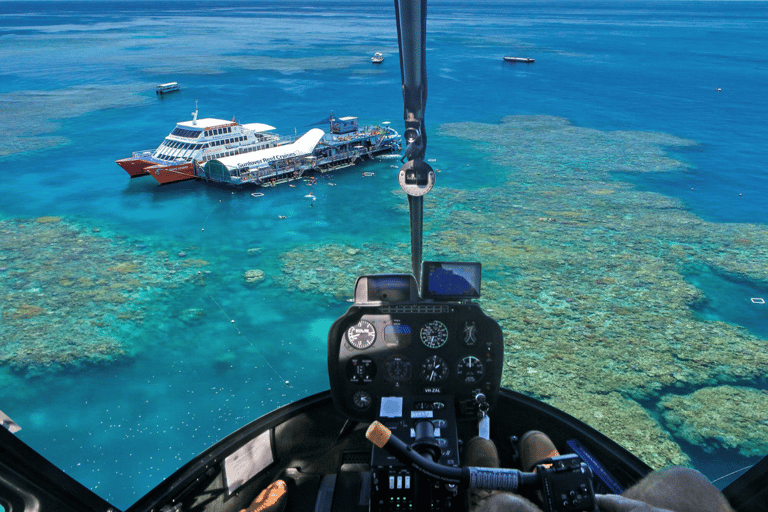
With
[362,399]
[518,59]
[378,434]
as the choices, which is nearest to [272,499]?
[362,399]

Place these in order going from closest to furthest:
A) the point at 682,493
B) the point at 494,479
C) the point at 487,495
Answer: the point at 682,493, the point at 494,479, the point at 487,495

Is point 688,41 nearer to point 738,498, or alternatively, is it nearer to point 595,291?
point 595,291

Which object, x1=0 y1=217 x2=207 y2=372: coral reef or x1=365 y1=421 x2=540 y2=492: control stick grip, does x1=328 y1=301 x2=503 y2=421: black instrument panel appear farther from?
x1=0 y1=217 x2=207 y2=372: coral reef

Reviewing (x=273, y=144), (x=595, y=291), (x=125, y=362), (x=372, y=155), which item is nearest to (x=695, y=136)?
(x=372, y=155)

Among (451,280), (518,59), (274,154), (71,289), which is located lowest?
(71,289)

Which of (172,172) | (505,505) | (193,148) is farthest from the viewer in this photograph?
(193,148)

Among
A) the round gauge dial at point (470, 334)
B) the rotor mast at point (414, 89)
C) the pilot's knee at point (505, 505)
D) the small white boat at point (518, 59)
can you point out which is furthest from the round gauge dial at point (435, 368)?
the small white boat at point (518, 59)

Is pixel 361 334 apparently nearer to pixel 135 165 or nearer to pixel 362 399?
pixel 362 399
